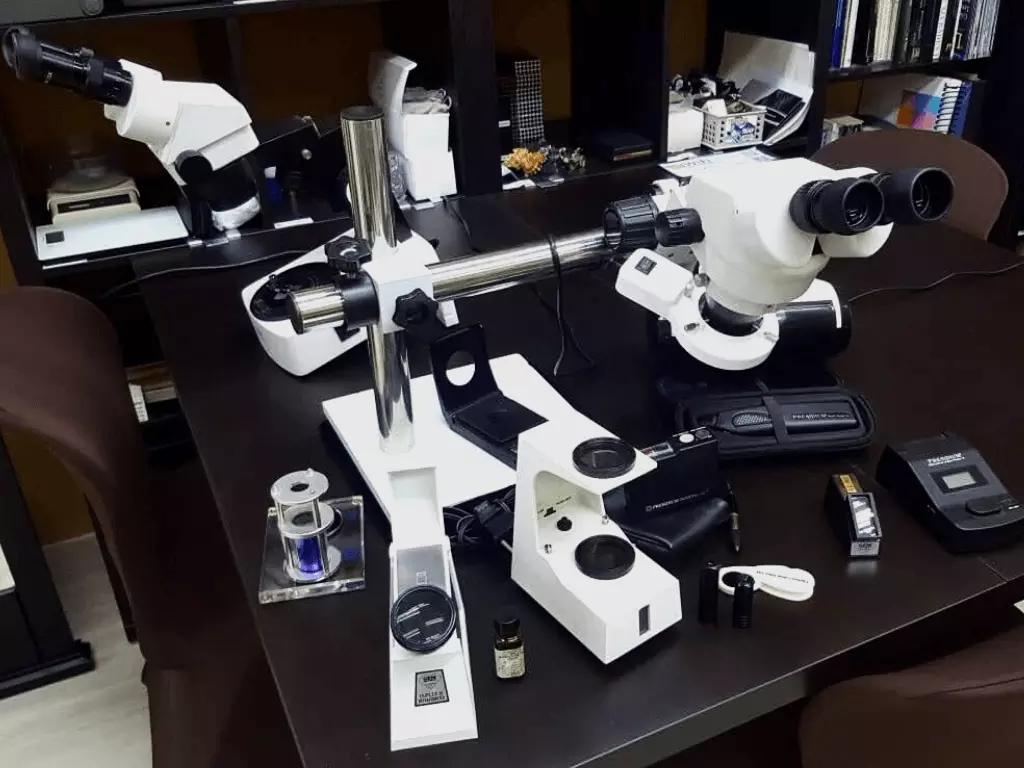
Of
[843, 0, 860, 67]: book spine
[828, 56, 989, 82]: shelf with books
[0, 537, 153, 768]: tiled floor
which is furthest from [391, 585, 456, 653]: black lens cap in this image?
[843, 0, 860, 67]: book spine

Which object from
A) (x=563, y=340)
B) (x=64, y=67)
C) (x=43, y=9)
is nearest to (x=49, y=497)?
(x=43, y=9)

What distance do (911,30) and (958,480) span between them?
5.73 ft

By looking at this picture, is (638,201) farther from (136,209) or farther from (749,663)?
(136,209)

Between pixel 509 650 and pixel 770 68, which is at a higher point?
pixel 770 68

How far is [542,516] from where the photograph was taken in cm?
90

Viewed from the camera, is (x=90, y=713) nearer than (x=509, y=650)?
No

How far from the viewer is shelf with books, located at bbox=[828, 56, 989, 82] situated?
226 centimetres

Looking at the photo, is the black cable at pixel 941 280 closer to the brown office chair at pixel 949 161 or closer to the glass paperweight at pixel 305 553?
the brown office chair at pixel 949 161

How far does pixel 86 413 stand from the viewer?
3.70 ft

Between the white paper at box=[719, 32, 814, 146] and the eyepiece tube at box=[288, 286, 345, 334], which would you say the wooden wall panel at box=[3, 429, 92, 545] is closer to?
the eyepiece tube at box=[288, 286, 345, 334]

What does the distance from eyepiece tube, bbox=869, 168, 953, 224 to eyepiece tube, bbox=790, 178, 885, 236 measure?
11mm

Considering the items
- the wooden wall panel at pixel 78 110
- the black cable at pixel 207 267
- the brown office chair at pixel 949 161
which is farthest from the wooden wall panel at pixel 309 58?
the brown office chair at pixel 949 161

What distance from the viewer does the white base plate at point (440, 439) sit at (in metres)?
1.04

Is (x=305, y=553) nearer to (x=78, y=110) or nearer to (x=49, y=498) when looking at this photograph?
(x=78, y=110)
